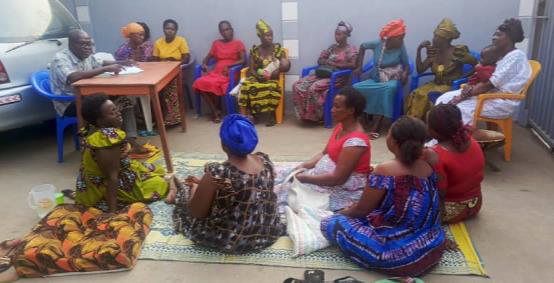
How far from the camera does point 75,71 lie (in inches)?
164

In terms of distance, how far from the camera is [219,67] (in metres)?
5.82

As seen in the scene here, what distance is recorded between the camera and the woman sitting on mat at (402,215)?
2.42 meters

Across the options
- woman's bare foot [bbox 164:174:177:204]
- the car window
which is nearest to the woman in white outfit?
woman's bare foot [bbox 164:174:177:204]

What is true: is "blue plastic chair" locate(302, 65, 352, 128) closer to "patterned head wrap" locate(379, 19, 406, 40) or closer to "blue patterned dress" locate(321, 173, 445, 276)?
"patterned head wrap" locate(379, 19, 406, 40)

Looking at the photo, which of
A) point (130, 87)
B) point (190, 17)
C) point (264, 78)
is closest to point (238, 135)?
point (130, 87)

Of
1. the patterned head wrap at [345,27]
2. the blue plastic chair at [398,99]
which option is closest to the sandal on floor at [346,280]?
the blue plastic chair at [398,99]

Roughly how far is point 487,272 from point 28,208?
3338mm

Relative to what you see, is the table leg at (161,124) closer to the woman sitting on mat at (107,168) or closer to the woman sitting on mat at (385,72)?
the woman sitting on mat at (107,168)

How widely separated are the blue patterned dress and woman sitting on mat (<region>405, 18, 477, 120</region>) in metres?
2.41

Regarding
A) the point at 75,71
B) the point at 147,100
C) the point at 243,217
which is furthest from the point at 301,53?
the point at 243,217

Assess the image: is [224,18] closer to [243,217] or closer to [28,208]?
[28,208]

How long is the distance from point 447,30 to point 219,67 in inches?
109

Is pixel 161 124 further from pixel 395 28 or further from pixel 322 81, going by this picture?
pixel 395 28

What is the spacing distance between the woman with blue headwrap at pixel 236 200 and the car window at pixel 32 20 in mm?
2946
